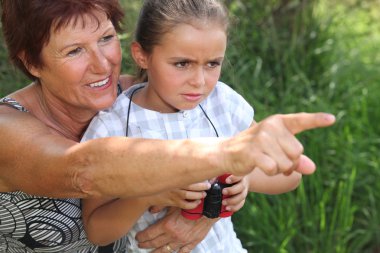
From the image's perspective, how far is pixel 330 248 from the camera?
3826 millimetres

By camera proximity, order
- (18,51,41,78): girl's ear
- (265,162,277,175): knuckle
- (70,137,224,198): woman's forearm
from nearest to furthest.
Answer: (265,162,277,175): knuckle, (70,137,224,198): woman's forearm, (18,51,41,78): girl's ear

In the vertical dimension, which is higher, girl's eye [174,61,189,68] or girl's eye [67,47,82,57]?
girl's eye [174,61,189,68]

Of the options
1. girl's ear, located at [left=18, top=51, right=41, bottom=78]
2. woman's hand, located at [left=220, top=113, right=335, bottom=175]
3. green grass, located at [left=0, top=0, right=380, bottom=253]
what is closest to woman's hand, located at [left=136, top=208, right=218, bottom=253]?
girl's ear, located at [left=18, top=51, right=41, bottom=78]

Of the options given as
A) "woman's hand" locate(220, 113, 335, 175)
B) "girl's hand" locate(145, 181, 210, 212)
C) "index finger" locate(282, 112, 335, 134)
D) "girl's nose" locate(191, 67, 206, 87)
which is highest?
"index finger" locate(282, 112, 335, 134)

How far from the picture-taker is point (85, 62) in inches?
92.7

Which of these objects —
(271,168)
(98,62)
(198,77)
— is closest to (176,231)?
(198,77)

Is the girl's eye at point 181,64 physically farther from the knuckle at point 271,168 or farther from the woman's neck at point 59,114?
the knuckle at point 271,168

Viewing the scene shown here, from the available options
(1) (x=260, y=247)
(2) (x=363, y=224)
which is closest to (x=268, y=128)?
(1) (x=260, y=247)

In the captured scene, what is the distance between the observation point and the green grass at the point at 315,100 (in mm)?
3857

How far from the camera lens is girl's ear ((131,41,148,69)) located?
7.94 ft

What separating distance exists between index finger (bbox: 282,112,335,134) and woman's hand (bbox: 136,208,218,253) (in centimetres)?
89

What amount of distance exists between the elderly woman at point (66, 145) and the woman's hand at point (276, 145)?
13cm

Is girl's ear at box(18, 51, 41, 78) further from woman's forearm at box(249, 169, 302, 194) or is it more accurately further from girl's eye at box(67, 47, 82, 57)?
woman's forearm at box(249, 169, 302, 194)

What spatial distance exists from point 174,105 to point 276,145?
0.87 metres
